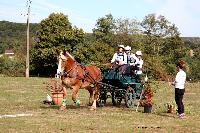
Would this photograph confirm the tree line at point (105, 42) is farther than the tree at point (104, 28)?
No

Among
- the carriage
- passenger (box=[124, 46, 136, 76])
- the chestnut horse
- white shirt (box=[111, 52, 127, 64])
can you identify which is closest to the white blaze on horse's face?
the chestnut horse

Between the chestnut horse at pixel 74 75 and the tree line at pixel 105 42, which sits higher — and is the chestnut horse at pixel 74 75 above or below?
below

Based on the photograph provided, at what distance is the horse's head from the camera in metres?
15.8

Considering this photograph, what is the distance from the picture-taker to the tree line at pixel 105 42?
65.6 metres

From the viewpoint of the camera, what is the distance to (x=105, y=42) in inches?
3071

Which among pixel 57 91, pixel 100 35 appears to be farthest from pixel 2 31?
pixel 57 91


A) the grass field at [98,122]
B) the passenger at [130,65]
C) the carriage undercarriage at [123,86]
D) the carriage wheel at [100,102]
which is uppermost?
the passenger at [130,65]

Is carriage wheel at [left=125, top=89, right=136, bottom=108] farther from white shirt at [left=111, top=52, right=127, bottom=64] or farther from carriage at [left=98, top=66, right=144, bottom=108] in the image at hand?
white shirt at [left=111, top=52, right=127, bottom=64]

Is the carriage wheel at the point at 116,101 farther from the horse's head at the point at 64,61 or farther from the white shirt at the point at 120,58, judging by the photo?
the horse's head at the point at 64,61

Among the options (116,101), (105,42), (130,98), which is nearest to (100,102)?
(116,101)

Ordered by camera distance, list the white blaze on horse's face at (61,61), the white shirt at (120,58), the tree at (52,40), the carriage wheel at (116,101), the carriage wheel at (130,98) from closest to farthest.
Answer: the white blaze on horse's face at (61,61) < the carriage wheel at (130,98) < the white shirt at (120,58) < the carriage wheel at (116,101) < the tree at (52,40)

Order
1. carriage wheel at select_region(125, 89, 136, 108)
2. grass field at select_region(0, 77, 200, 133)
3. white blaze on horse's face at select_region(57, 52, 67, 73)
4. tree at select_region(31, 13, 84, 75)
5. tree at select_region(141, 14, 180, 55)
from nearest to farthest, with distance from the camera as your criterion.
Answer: grass field at select_region(0, 77, 200, 133) < white blaze on horse's face at select_region(57, 52, 67, 73) < carriage wheel at select_region(125, 89, 136, 108) < tree at select_region(31, 13, 84, 75) < tree at select_region(141, 14, 180, 55)

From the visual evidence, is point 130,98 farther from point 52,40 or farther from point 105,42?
point 105,42

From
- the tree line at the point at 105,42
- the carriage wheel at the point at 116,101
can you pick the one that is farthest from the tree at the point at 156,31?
the carriage wheel at the point at 116,101
